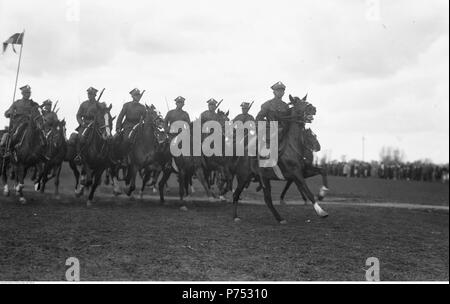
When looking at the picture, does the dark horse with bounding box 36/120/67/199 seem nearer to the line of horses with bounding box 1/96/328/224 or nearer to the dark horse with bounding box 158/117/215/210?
the line of horses with bounding box 1/96/328/224

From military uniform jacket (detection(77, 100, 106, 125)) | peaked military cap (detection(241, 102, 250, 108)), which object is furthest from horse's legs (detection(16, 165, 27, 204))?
peaked military cap (detection(241, 102, 250, 108))

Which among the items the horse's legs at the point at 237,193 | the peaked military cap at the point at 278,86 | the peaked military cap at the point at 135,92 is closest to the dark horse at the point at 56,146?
the peaked military cap at the point at 135,92

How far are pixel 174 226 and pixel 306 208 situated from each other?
5.96m

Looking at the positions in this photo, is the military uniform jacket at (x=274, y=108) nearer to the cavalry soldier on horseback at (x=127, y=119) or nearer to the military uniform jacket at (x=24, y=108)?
the cavalry soldier on horseback at (x=127, y=119)

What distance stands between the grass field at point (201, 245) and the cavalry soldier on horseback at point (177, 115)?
2770mm

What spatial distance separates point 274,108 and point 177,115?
4521mm

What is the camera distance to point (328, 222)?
1280cm

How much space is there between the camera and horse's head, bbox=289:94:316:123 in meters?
11.0

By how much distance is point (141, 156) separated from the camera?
1470 cm

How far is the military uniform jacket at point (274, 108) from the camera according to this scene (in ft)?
37.7

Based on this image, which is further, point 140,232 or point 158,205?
point 158,205
